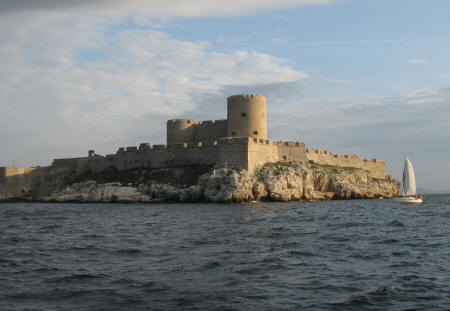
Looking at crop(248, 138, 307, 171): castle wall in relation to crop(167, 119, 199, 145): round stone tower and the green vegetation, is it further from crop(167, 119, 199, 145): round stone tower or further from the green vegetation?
crop(167, 119, 199, 145): round stone tower

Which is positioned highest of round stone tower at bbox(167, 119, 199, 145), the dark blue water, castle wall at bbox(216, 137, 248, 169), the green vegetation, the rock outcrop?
round stone tower at bbox(167, 119, 199, 145)

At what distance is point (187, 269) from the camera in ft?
38.1

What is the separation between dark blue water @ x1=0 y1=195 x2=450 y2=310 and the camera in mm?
9008

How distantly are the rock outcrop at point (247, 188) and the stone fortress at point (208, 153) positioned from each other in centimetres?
188

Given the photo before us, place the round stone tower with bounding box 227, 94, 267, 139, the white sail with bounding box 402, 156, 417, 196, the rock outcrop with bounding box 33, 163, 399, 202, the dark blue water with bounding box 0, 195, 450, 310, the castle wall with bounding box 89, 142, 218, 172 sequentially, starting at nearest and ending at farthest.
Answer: the dark blue water with bounding box 0, 195, 450, 310 → the rock outcrop with bounding box 33, 163, 399, 202 → the white sail with bounding box 402, 156, 417, 196 → the castle wall with bounding box 89, 142, 218, 172 → the round stone tower with bounding box 227, 94, 267, 139

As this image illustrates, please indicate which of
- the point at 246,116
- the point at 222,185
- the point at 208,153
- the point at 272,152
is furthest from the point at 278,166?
the point at 222,185

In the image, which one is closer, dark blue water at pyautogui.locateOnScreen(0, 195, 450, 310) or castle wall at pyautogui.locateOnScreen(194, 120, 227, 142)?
dark blue water at pyautogui.locateOnScreen(0, 195, 450, 310)

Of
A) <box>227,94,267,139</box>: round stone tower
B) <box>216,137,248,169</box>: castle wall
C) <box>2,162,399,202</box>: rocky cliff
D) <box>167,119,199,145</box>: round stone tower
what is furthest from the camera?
<box>167,119,199,145</box>: round stone tower

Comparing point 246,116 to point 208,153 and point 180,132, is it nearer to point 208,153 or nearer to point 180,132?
point 208,153

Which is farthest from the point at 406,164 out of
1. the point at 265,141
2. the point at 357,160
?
the point at 357,160

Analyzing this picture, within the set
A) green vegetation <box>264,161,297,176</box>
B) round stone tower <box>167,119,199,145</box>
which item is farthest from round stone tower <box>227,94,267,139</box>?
round stone tower <box>167,119,199,145</box>

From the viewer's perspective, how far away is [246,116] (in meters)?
48.7

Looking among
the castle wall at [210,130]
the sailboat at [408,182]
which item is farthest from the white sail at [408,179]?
the castle wall at [210,130]

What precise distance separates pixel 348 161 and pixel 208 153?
19008 mm
